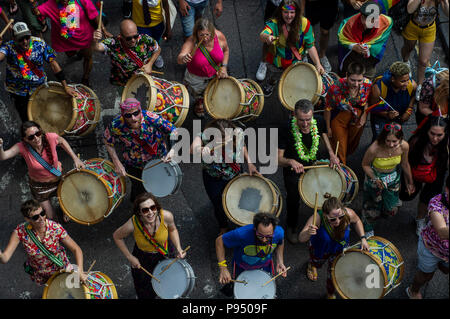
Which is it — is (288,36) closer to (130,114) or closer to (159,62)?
(159,62)

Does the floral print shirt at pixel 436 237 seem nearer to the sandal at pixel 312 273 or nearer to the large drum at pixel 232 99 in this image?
the sandal at pixel 312 273

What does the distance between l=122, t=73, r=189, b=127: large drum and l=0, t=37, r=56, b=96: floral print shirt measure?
0.93 meters

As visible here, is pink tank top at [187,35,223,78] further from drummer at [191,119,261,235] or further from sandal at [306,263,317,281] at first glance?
sandal at [306,263,317,281]

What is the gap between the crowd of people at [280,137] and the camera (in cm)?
545

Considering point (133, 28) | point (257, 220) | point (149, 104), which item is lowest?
point (257, 220)

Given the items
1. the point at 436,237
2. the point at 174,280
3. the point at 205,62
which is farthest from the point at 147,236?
the point at 436,237

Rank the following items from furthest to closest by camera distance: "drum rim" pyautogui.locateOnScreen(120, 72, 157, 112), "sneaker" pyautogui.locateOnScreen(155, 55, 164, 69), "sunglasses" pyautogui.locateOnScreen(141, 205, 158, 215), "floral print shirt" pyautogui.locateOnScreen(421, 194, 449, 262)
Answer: "sneaker" pyautogui.locateOnScreen(155, 55, 164, 69)
"drum rim" pyautogui.locateOnScreen(120, 72, 157, 112)
"sunglasses" pyautogui.locateOnScreen(141, 205, 158, 215)
"floral print shirt" pyautogui.locateOnScreen(421, 194, 449, 262)

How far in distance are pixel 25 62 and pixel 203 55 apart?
1.92 meters

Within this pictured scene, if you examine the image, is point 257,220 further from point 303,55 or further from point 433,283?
point 303,55

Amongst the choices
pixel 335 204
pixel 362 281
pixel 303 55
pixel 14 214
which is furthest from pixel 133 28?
pixel 362 281

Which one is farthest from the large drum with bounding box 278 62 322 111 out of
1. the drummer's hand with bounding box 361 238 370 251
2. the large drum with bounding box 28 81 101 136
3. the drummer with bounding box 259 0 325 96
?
the large drum with bounding box 28 81 101 136

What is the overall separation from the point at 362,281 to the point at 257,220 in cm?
112

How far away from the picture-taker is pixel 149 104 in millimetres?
6449

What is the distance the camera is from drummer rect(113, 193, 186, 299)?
17.5ft
